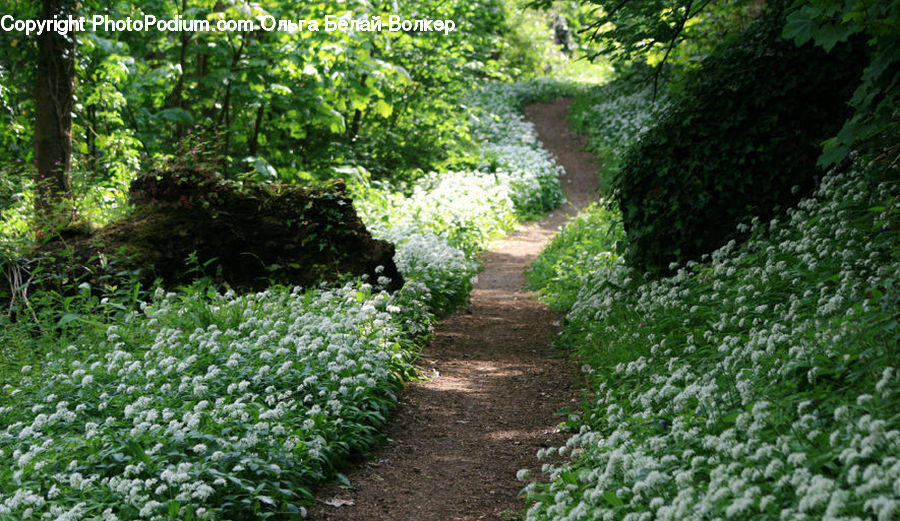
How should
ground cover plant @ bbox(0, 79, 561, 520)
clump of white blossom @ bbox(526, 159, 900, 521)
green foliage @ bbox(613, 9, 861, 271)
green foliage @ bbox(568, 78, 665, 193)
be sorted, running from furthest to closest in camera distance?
green foliage @ bbox(568, 78, 665, 193)
green foliage @ bbox(613, 9, 861, 271)
ground cover plant @ bbox(0, 79, 561, 520)
clump of white blossom @ bbox(526, 159, 900, 521)

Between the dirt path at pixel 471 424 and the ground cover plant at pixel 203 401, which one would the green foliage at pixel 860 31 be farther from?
the ground cover plant at pixel 203 401

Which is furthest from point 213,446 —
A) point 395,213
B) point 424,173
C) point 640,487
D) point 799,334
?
point 424,173

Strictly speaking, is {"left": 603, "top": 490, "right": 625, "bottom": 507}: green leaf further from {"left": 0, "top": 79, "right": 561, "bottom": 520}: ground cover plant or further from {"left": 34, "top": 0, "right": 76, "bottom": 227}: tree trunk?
{"left": 34, "top": 0, "right": 76, "bottom": 227}: tree trunk

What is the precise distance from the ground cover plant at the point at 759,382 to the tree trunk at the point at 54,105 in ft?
23.2

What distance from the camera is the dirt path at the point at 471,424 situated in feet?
15.8

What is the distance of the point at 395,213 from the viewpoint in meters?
13.1

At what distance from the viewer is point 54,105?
31.2ft

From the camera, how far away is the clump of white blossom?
3.02m

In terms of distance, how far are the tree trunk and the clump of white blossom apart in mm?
7169

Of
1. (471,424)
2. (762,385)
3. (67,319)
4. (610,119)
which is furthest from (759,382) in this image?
(610,119)

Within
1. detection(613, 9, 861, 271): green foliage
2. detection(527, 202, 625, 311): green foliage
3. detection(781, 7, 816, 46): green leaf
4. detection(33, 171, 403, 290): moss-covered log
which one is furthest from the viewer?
detection(527, 202, 625, 311): green foliage

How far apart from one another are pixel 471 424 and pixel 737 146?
381 centimetres

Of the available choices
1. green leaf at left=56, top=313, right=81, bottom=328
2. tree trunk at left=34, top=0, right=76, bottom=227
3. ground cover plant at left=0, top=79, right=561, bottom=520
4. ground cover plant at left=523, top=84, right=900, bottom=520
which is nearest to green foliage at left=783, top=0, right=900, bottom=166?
ground cover plant at left=523, top=84, right=900, bottom=520

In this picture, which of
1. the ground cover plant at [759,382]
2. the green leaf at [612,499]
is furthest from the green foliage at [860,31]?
the green leaf at [612,499]
